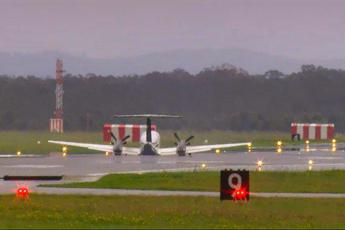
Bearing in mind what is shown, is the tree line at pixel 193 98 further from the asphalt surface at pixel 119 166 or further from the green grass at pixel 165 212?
the green grass at pixel 165 212

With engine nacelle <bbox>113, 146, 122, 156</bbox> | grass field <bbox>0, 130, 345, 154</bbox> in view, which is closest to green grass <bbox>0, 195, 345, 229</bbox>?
engine nacelle <bbox>113, 146, 122, 156</bbox>

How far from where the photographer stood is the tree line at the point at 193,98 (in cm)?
13965

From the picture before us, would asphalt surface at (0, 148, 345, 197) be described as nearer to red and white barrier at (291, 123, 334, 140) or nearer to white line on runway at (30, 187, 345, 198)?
white line on runway at (30, 187, 345, 198)

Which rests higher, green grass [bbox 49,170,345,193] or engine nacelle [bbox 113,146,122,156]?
engine nacelle [bbox 113,146,122,156]

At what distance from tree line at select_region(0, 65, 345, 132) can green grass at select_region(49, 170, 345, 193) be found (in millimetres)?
77418

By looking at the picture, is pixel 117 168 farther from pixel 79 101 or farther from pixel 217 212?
pixel 79 101

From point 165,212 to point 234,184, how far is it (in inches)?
142

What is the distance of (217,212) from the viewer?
→ 30.8 m

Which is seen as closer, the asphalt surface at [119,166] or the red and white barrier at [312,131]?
the asphalt surface at [119,166]

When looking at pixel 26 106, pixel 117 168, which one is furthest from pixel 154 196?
pixel 26 106

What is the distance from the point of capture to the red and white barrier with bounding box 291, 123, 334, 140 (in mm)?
122006

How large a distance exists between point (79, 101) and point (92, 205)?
5267 inches

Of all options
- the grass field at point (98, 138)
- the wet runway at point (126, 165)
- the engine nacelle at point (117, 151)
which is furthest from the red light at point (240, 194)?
the grass field at point (98, 138)

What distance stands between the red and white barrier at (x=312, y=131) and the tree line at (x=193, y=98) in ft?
23.5
